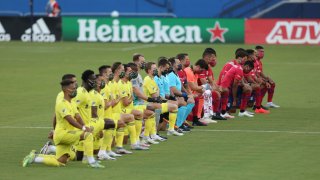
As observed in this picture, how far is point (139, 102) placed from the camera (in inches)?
845

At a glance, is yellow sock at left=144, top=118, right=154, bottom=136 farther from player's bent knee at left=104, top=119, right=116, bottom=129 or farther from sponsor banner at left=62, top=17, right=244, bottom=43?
sponsor banner at left=62, top=17, right=244, bottom=43

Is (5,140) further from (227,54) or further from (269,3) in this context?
(269,3)

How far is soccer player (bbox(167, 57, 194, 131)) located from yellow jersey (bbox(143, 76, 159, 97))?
109 centimetres

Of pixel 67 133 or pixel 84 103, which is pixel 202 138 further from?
pixel 67 133

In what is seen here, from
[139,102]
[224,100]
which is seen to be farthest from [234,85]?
[139,102]

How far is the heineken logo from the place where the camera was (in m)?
49.6

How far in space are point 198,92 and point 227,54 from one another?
63.5ft

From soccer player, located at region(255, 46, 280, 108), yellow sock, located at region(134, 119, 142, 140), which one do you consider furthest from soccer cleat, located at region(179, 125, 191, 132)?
soccer player, located at region(255, 46, 280, 108)

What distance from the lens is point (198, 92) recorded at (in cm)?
2478

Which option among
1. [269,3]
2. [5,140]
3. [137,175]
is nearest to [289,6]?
[269,3]

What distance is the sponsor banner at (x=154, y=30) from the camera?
162ft

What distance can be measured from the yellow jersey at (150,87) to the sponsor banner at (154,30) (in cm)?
2732

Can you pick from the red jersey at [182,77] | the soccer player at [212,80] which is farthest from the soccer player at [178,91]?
the soccer player at [212,80]

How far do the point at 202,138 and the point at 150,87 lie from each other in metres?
1.65
